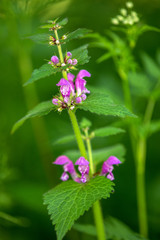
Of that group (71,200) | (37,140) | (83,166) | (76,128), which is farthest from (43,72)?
(37,140)

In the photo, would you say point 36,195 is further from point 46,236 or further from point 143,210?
point 143,210

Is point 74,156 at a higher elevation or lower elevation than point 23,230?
higher

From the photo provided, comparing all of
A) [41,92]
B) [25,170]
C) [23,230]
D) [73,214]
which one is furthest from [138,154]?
[41,92]

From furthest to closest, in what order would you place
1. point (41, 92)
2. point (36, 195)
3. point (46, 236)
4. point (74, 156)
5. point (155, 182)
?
point (41, 92) → point (155, 182) → point (36, 195) → point (46, 236) → point (74, 156)

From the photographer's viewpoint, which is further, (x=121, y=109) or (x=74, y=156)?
(x=74, y=156)

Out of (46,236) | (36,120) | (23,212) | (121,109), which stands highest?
(36,120)

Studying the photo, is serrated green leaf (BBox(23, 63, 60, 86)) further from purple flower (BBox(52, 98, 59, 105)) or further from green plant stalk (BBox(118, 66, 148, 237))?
green plant stalk (BBox(118, 66, 148, 237))

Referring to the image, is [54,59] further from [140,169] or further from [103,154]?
[140,169]
